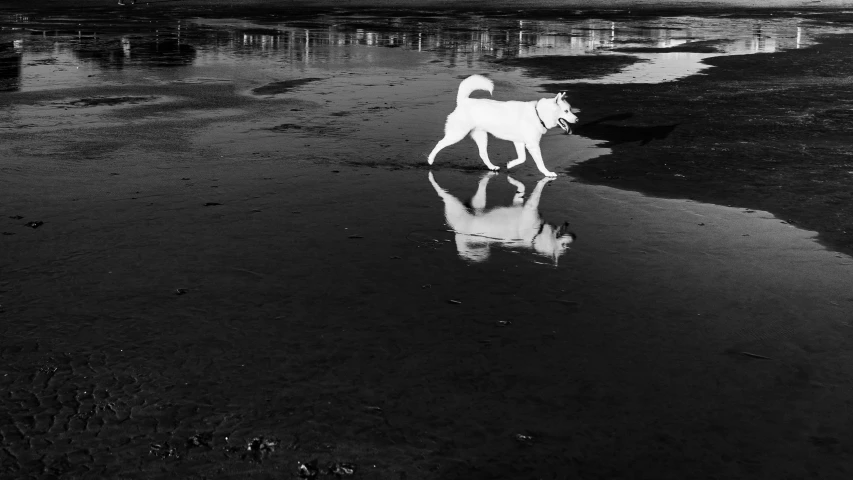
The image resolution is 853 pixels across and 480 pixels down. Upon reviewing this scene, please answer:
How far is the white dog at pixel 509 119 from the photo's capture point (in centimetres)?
905

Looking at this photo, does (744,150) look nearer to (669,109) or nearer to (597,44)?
(669,109)

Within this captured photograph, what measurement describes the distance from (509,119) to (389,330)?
175 inches

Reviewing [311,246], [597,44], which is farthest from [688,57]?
[311,246]

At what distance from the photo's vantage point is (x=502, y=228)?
745 cm

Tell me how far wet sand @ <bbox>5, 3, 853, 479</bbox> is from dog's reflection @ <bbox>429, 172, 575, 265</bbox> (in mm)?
139

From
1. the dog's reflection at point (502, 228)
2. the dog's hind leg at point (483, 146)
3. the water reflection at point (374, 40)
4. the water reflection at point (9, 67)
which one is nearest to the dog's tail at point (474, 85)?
the dog's hind leg at point (483, 146)

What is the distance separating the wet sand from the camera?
4000mm

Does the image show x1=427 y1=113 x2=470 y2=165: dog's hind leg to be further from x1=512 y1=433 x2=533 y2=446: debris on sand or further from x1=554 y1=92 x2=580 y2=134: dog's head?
x1=512 y1=433 x2=533 y2=446: debris on sand

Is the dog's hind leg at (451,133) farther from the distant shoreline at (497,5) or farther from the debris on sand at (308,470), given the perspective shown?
the distant shoreline at (497,5)

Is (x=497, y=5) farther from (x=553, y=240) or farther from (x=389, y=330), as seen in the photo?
(x=389, y=330)

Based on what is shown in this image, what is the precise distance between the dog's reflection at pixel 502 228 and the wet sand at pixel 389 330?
14 cm

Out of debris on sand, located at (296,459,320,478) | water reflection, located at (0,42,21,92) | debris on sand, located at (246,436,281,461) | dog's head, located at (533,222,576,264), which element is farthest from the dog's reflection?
water reflection, located at (0,42,21,92)

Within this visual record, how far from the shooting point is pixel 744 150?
10.6m

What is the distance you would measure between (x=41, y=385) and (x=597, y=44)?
23.3 m
